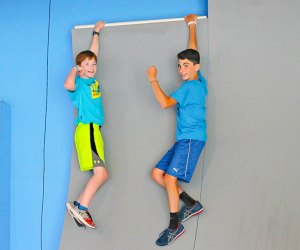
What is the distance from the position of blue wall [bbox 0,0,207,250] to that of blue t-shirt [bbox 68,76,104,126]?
267 millimetres

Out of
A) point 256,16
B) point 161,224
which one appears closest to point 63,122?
point 161,224

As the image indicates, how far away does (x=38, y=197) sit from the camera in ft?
10.2

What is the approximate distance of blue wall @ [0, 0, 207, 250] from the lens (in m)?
3.08

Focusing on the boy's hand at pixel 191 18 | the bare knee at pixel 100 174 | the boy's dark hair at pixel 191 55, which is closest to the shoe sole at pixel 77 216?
the bare knee at pixel 100 174

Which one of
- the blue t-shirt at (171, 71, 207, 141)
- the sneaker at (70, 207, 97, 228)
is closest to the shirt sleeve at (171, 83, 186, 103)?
the blue t-shirt at (171, 71, 207, 141)

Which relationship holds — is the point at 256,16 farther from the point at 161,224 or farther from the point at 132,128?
the point at 161,224

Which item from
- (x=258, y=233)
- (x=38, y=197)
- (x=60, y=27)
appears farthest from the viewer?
(x=60, y=27)

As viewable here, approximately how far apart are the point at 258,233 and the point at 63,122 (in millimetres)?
1531

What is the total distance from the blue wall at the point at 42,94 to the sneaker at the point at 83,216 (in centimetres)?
30

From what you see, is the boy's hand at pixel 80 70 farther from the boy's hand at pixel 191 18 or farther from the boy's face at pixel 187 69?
the boy's hand at pixel 191 18

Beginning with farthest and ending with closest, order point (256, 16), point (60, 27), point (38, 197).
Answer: point (60, 27) < point (38, 197) < point (256, 16)

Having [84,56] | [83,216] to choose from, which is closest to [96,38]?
[84,56]

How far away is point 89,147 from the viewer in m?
2.84

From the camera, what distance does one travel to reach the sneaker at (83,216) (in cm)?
276
